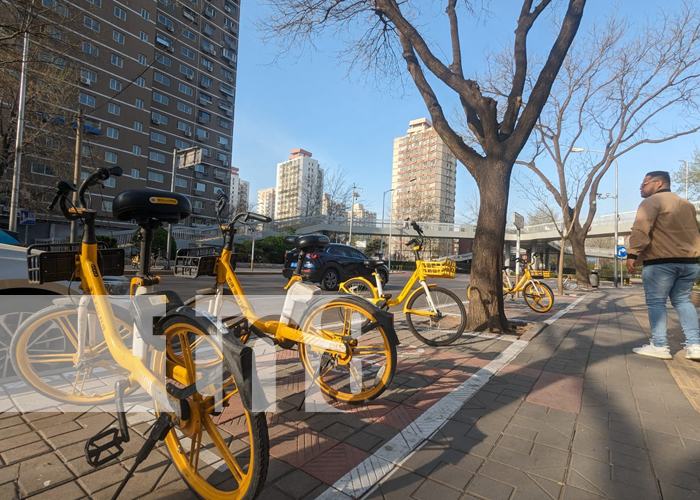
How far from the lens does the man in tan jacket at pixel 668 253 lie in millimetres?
4250

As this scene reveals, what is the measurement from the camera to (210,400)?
171 centimetres

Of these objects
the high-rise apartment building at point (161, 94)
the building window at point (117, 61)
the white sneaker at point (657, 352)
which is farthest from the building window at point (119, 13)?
the white sneaker at point (657, 352)

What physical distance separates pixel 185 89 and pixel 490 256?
56991 mm

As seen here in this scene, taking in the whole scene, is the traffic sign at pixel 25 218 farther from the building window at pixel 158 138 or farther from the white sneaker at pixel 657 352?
the building window at pixel 158 138

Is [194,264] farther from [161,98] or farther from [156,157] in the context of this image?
[161,98]

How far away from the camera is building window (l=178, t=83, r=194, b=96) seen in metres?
51.8

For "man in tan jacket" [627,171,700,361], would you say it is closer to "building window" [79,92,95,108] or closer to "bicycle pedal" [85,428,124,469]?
"bicycle pedal" [85,428,124,469]

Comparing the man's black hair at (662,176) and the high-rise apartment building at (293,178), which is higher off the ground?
the high-rise apartment building at (293,178)

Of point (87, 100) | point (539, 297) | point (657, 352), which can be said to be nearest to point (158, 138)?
Answer: point (87, 100)

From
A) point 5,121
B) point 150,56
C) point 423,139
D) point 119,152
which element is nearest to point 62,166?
point 5,121

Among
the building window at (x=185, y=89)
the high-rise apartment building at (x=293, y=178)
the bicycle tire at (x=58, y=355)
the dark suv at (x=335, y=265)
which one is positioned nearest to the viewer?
the bicycle tire at (x=58, y=355)

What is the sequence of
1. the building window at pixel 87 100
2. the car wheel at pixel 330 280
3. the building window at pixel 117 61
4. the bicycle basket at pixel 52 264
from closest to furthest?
the bicycle basket at pixel 52 264 → the car wheel at pixel 330 280 → the building window at pixel 87 100 → the building window at pixel 117 61

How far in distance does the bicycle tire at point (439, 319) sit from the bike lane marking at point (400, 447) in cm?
130

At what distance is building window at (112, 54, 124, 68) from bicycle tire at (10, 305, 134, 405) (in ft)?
167
